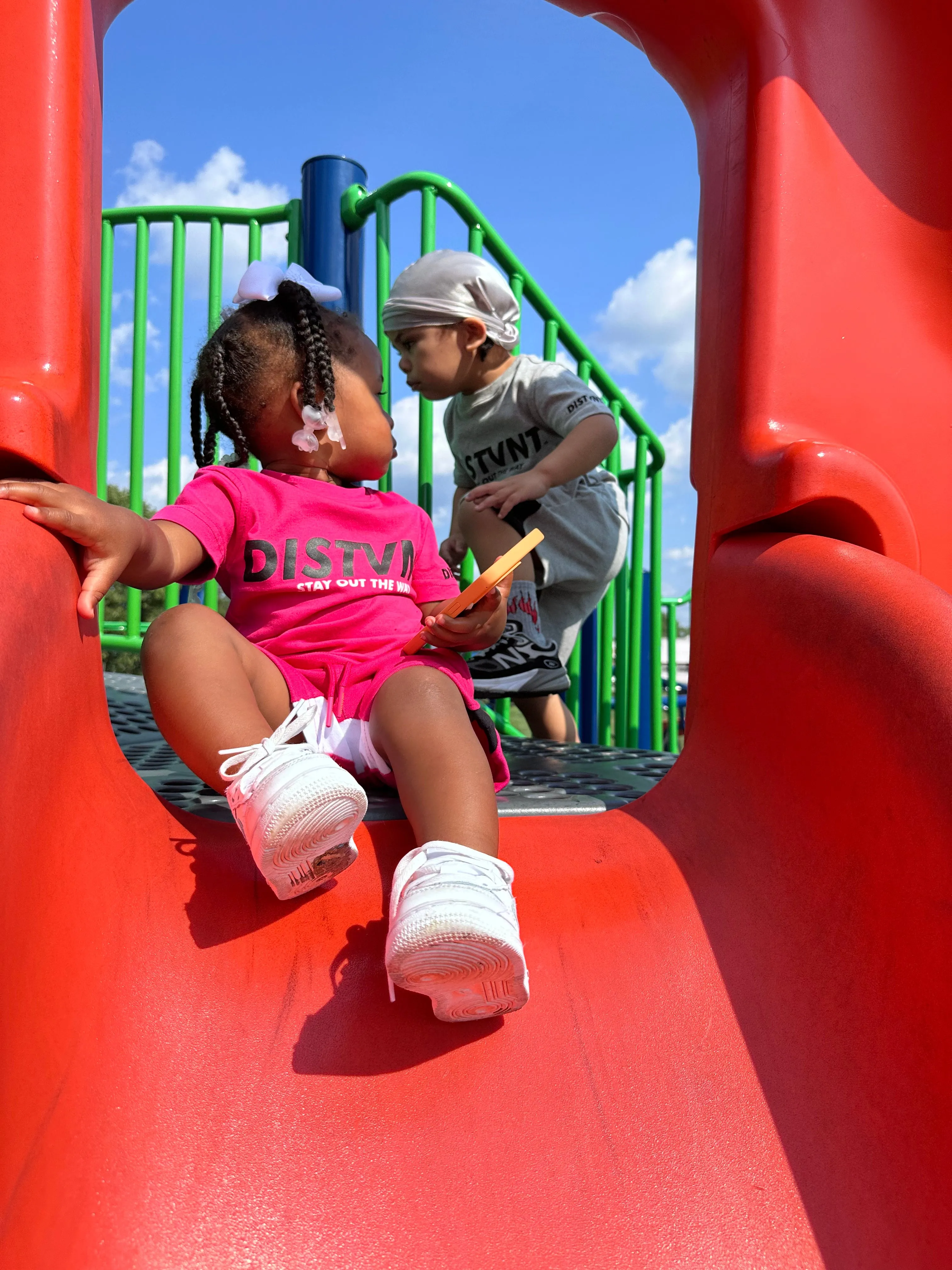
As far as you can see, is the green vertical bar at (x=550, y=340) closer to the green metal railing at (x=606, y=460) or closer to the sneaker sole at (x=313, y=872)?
the green metal railing at (x=606, y=460)

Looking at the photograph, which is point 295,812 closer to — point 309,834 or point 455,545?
point 309,834

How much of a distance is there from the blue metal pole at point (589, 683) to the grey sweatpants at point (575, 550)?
1.30ft

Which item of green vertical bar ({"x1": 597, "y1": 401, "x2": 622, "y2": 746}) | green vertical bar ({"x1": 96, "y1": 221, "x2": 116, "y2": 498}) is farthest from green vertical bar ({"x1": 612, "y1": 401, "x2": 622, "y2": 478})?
green vertical bar ({"x1": 96, "y1": 221, "x2": 116, "y2": 498})

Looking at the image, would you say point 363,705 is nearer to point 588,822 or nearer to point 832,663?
point 588,822

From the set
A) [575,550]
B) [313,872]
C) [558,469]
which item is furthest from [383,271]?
[313,872]

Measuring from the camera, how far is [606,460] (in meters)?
2.56

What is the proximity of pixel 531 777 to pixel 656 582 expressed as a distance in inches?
63.2

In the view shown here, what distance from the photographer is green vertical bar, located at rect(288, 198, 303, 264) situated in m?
2.14

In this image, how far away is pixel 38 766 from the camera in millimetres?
712

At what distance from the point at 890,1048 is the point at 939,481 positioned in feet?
2.29

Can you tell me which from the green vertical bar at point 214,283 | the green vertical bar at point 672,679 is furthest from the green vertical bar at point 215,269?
the green vertical bar at point 672,679

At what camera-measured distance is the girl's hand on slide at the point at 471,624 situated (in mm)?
1106

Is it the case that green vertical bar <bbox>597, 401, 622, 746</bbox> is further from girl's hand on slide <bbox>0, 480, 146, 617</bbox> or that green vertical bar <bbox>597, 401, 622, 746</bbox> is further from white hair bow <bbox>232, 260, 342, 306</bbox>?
girl's hand on slide <bbox>0, 480, 146, 617</bbox>

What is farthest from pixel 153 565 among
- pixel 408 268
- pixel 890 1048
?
pixel 408 268
